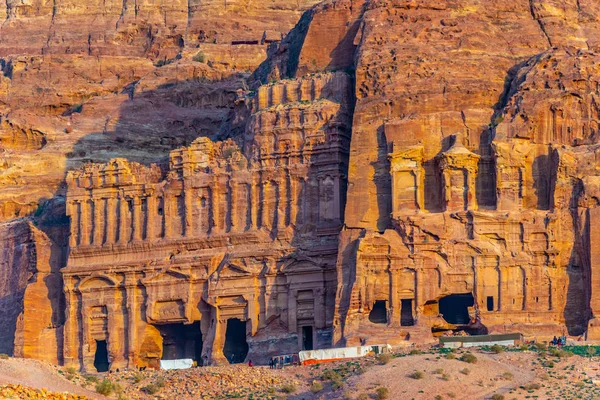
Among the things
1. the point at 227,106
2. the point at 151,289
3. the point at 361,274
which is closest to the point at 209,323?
the point at 151,289

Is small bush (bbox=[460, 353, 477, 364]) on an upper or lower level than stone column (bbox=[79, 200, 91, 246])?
lower

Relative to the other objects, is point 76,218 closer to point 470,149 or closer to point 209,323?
point 209,323

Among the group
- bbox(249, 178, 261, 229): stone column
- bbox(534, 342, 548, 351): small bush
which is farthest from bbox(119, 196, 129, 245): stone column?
bbox(534, 342, 548, 351): small bush

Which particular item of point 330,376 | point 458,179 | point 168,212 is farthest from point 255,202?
point 330,376

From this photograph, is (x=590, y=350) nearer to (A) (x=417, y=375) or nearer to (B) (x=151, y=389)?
(A) (x=417, y=375)

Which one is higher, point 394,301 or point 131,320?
point 394,301

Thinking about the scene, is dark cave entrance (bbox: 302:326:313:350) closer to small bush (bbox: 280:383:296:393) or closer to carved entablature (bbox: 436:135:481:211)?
carved entablature (bbox: 436:135:481:211)
